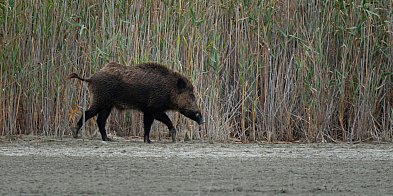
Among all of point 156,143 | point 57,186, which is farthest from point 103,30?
point 57,186

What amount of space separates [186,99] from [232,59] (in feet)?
2.60

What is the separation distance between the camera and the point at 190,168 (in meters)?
6.81

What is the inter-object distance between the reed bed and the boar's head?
0.16m

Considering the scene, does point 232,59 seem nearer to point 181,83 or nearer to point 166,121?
point 181,83

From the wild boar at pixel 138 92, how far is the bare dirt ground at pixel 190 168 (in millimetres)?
345

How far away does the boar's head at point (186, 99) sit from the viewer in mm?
9627

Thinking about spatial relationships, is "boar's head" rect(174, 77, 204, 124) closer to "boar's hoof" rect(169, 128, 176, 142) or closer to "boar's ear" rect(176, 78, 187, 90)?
"boar's ear" rect(176, 78, 187, 90)

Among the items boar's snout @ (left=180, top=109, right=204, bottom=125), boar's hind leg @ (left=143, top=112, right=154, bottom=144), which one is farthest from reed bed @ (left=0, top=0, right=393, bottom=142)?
boar's hind leg @ (left=143, top=112, right=154, bottom=144)

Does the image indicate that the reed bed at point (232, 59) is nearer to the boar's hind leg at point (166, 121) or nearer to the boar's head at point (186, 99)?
the boar's head at point (186, 99)

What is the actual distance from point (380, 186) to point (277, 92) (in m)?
3.98

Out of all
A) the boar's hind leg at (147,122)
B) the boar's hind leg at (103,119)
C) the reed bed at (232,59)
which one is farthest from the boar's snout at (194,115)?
the boar's hind leg at (103,119)

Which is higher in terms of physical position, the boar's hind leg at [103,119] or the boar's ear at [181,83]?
the boar's ear at [181,83]

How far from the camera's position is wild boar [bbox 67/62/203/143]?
952 centimetres

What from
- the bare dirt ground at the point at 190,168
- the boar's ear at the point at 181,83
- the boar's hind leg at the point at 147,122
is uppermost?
the boar's ear at the point at 181,83
